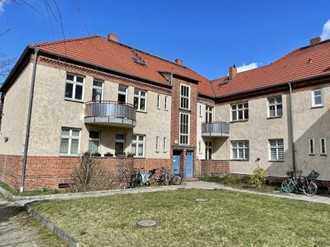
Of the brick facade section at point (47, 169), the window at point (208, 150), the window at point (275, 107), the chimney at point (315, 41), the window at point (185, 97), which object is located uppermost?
the chimney at point (315, 41)

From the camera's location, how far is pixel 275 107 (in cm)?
1948

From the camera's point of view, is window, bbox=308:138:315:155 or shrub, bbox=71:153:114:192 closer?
shrub, bbox=71:153:114:192

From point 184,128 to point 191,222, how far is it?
14.1m

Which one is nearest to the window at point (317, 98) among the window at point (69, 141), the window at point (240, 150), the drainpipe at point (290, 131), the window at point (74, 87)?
the drainpipe at point (290, 131)

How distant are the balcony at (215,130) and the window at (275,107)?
389 cm

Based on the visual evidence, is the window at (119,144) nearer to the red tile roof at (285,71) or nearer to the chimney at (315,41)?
the red tile roof at (285,71)

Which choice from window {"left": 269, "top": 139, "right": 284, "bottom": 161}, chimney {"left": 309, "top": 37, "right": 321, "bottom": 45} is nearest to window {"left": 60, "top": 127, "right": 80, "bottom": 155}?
window {"left": 269, "top": 139, "right": 284, "bottom": 161}

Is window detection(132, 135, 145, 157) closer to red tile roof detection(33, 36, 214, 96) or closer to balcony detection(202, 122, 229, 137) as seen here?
red tile roof detection(33, 36, 214, 96)

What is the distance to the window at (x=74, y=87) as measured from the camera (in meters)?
15.2

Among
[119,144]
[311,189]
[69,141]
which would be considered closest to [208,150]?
[119,144]

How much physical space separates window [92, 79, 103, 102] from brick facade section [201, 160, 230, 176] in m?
10.1

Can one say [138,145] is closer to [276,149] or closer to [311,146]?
[276,149]

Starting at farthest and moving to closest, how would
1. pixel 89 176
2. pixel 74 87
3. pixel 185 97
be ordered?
pixel 185 97 → pixel 74 87 → pixel 89 176

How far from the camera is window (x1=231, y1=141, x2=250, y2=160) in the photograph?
21.1 meters
